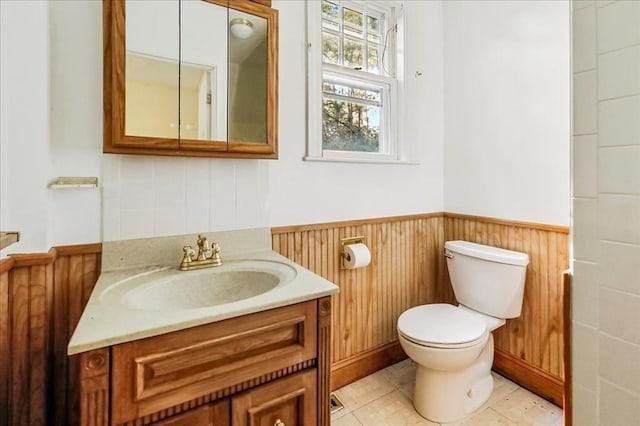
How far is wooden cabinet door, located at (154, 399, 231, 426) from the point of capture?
2.66 ft

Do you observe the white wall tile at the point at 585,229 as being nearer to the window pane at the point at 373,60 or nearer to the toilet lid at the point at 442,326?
the toilet lid at the point at 442,326

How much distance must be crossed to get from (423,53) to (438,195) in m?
0.91

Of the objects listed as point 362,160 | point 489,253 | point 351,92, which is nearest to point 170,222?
point 362,160

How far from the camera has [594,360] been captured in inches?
25.1

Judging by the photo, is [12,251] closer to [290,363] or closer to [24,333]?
[24,333]

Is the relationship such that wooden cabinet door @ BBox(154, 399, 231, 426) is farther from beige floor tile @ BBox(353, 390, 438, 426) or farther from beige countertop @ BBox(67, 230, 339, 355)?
beige floor tile @ BBox(353, 390, 438, 426)

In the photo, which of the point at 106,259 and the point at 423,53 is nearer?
the point at 106,259

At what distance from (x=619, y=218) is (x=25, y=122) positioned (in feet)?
5.08

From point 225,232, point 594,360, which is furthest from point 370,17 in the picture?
point 594,360

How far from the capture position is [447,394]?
→ 1.52 metres

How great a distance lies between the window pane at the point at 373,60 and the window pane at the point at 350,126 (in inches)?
8.6

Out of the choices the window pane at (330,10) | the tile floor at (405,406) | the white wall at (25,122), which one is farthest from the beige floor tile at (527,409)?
the window pane at (330,10)

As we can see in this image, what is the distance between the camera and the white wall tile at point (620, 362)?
58 cm

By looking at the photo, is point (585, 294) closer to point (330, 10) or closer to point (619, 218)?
point (619, 218)
